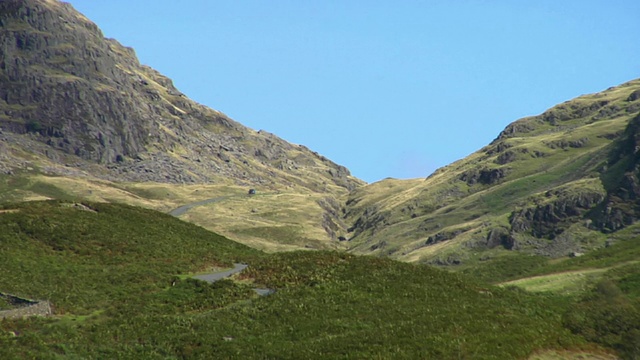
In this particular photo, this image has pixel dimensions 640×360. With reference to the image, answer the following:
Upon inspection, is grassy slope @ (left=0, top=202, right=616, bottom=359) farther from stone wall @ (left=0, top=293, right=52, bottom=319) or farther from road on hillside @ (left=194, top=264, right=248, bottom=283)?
road on hillside @ (left=194, top=264, right=248, bottom=283)

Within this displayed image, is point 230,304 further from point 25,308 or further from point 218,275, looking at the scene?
point 25,308

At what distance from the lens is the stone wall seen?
5598cm

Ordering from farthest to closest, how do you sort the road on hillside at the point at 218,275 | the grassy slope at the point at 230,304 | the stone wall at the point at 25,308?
the road on hillside at the point at 218,275, the stone wall at the point at 25,308, the grassy slope at the point at 230,304

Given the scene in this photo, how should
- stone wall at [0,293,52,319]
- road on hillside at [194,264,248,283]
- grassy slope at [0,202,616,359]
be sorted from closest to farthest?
grassy slope at [0,202,616,359], stone wall at [0,293,52,319], road on hillside at [194,264,248,283]

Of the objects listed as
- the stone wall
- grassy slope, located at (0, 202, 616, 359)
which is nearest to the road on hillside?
grassy slope, located at (0, 202, 616, 359)

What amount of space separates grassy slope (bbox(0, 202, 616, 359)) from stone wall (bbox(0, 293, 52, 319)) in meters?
1.94

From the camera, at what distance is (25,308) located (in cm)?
5744

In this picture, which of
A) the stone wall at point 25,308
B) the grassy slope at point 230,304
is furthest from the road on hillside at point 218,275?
the stone wall at point 25,308

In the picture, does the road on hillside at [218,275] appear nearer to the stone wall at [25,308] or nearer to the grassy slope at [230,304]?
the grassy slope at [230,304]

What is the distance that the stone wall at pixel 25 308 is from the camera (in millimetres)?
55984

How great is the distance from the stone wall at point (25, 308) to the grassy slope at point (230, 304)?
1945 mm

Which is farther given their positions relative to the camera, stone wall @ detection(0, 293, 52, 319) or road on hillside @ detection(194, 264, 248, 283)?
road on hillside @ detection(194, 264, 248, 283)

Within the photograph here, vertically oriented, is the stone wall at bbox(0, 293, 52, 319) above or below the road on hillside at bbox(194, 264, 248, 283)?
below

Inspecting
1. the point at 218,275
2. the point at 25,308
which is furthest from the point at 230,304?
the point at 25,308
